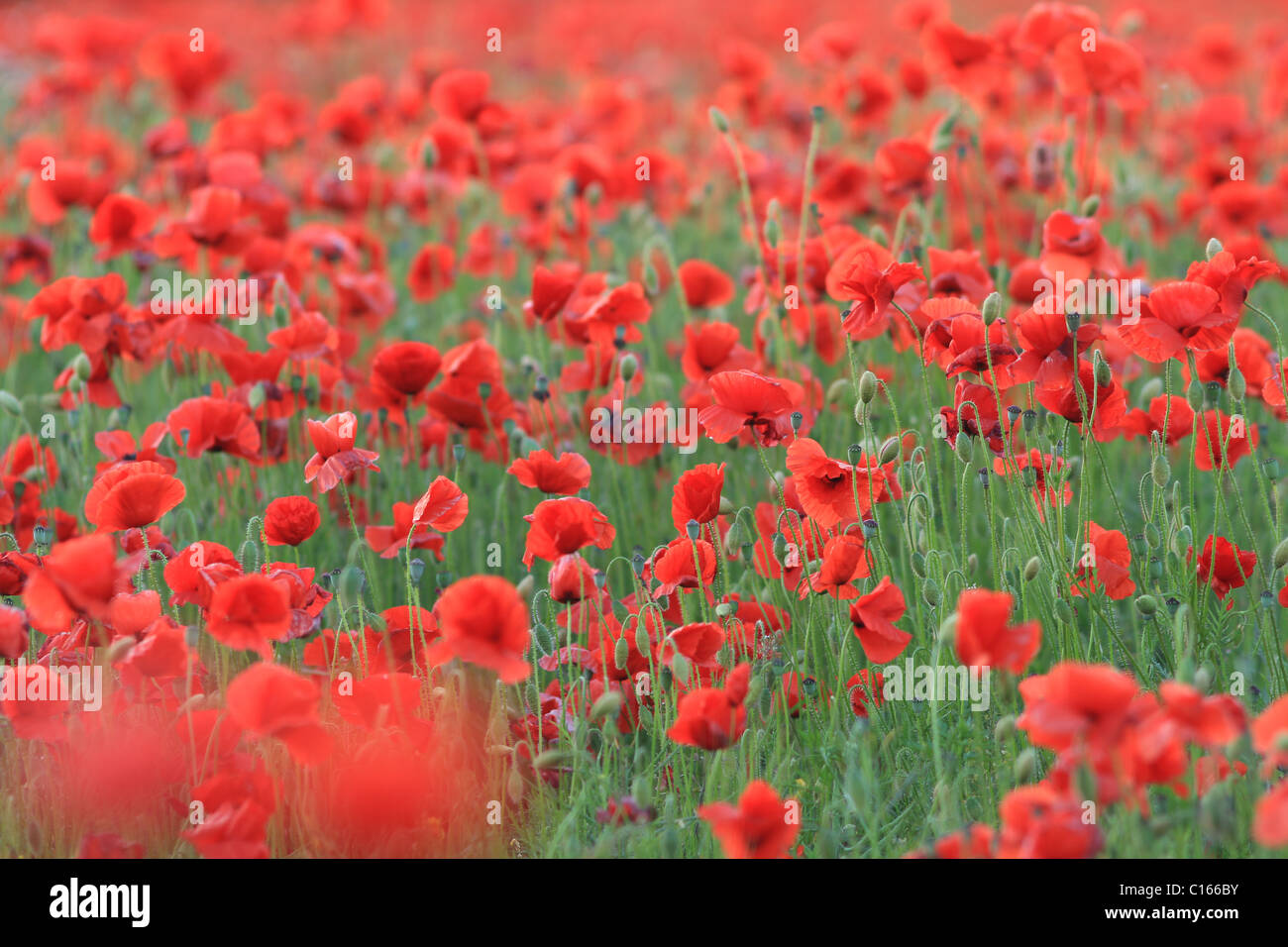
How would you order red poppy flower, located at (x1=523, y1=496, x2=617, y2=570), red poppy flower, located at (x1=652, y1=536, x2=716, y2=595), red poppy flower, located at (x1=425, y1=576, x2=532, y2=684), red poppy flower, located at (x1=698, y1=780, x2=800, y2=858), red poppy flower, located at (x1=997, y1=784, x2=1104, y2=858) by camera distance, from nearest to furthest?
1. red poppy flower, located at (x1=997, y1=784, x2=1104, y2=858)
2. red poppy flower, located at (x1=698, y1=780, x2=800, y2=858)
3. red poppy flower, located at (x1=425, y1=576, x2=532, y2=684)
4. red poppy flower, located at (x1=523, y1=496, x2=617, y2=570)
5. red poppy flower, located at (x1=652, y1=536, x2=716, y2=595)

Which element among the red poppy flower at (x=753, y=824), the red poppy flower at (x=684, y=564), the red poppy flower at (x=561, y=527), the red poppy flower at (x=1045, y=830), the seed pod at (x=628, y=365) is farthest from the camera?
the seed pod at (x=628, y=365)

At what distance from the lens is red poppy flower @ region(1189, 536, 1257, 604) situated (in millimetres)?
2080

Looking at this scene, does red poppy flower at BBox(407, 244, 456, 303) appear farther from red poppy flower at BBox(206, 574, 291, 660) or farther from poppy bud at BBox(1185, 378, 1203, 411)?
poppy bud at BBox(1185, 378, 1203, 411)

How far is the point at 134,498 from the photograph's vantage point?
1878 mm

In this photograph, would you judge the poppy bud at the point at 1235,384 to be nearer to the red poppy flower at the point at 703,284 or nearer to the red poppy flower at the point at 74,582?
the red poppy flower at the point at 703,284

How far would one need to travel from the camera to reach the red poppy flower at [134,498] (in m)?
1.85

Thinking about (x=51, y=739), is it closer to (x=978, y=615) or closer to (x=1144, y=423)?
(x=978, y=615)

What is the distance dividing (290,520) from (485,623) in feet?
1.83

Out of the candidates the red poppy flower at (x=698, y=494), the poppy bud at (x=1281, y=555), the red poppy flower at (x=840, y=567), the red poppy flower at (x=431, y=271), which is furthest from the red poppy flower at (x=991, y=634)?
the red poppy flower at (x=431, y=271)

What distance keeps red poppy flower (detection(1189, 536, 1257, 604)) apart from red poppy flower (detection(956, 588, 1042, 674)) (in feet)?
2.36

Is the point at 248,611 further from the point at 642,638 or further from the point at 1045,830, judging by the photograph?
the point at 1045,830

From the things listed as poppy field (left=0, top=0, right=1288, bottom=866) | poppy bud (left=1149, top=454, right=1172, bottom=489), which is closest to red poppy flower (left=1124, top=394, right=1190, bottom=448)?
poppy field (left=0, top=0, right=1288, bottom=866)
